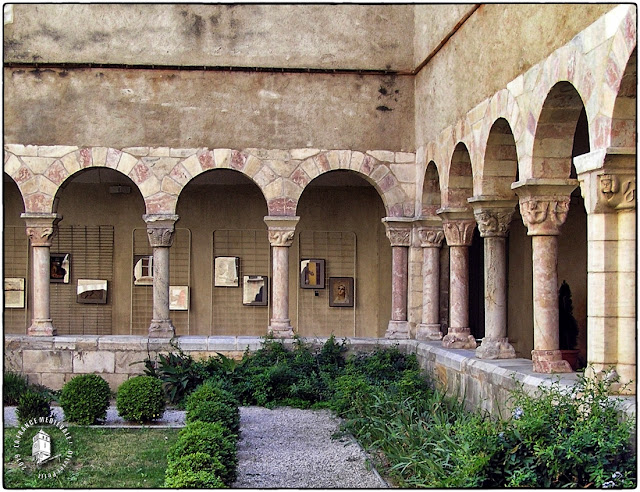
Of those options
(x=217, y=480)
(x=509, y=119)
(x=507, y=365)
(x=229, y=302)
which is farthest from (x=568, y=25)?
(x=229, y=302)

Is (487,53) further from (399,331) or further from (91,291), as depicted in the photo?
(91,291)

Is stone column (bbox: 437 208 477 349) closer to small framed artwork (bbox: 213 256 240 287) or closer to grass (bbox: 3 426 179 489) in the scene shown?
grass (bbox: 3 426 179 489)

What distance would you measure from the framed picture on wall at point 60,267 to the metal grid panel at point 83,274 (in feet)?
0.20

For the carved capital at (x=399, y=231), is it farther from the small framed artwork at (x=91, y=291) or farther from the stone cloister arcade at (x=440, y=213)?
the small framed artwork at (x=91, y=291)

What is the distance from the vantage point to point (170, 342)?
11.9 meters

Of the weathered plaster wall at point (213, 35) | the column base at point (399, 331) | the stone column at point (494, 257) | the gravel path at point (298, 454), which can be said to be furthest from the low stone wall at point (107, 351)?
the weathered plaster wall at point (213, 35)

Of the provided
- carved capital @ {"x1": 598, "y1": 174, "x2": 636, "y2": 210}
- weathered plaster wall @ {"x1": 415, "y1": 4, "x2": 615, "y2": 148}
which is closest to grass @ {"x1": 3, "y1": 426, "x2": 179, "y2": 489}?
carved capital @ {"x1": 598, "y1": 174, "x2": 636, "y2": 210}

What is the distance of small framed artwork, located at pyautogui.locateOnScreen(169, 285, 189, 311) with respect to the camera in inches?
607

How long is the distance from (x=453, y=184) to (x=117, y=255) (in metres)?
6.72

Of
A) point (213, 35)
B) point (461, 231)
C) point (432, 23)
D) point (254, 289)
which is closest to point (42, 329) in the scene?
point (254, 289)

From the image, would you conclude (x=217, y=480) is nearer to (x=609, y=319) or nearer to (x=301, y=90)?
(x=609, y=319)

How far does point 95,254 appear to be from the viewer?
1546 cm

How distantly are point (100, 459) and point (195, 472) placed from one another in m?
1.66

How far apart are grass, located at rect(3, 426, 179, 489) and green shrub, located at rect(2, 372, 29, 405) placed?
215cm
